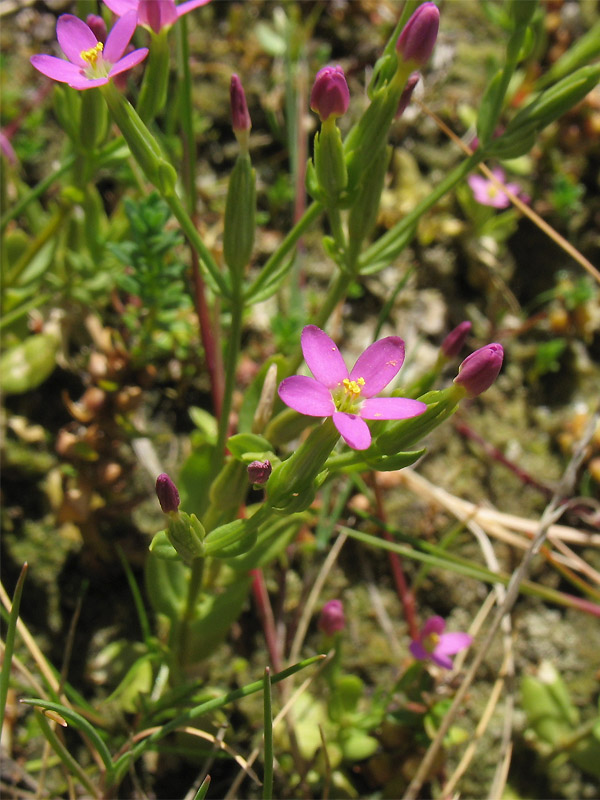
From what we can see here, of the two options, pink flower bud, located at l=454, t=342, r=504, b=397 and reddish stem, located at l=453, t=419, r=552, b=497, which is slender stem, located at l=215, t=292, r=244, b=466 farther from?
reddish stem, located at l=453, t=419, r=552, b=497

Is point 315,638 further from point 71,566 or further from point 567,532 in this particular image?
point 567,532

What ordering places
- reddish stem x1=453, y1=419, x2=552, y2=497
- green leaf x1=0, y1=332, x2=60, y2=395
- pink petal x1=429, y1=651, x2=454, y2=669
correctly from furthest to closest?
reddish stem x1=453, y1=419, x2=552, y2=497 < green leaf x1=0, y1=332, x2=60, y2=395 < pink petal x1=429, y1=651, x2=454, y2=669

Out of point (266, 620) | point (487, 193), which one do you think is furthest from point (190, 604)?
point (487, 193)

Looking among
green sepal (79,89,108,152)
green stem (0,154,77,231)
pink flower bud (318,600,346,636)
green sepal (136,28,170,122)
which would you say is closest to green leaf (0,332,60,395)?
green stem (0,154,77,231)

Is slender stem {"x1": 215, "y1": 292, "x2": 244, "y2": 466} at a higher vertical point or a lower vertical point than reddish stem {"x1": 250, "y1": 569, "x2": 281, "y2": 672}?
higher

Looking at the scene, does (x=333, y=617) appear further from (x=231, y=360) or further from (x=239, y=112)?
(x=239, y=112)

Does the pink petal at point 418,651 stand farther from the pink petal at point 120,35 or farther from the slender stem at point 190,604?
the pink petal at point 120,35

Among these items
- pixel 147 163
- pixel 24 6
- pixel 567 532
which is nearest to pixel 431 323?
pixel 567 532
